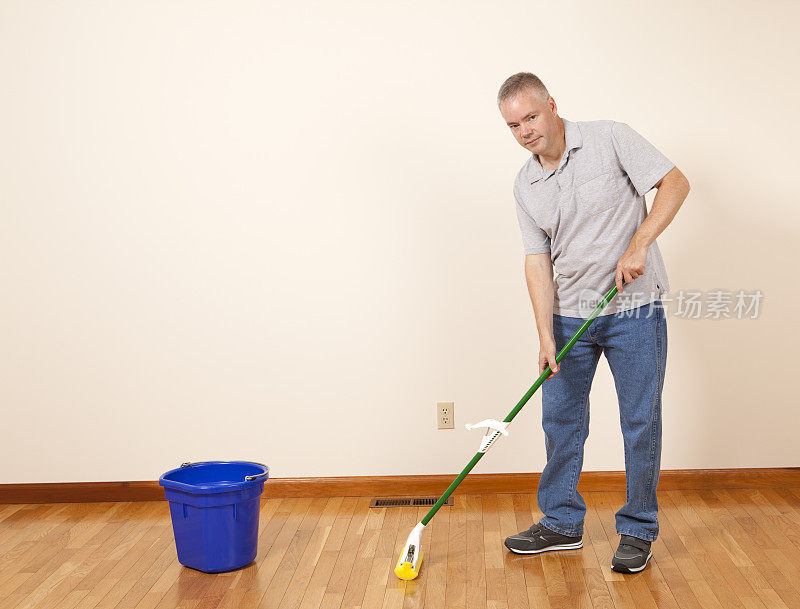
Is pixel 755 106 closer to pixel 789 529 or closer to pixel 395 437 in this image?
pixel 789 529

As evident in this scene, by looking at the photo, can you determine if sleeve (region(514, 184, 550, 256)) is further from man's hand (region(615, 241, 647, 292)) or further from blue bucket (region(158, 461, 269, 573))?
blue bucket (region(158, 461, 269, 573))

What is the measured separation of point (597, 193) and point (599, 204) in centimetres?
3

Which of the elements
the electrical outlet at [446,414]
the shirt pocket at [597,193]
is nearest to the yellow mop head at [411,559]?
the electrical outlet at [446,414]

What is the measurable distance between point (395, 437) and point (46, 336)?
1370 mm

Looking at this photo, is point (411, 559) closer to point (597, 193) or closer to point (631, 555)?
point (631, 555)

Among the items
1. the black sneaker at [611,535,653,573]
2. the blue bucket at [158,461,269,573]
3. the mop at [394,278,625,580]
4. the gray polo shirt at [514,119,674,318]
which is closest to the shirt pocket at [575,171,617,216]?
the gray polo shirt at [514,119,674,318]

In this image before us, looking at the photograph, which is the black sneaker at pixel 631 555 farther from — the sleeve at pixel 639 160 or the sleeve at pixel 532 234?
the sleeve at pixel 639 160

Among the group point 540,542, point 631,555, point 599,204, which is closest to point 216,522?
point 540,542

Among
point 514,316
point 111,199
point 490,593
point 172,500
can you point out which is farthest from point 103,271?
point 490,593

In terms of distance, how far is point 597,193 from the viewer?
2.22 meters

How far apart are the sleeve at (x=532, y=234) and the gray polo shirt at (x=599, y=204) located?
0.06 meters

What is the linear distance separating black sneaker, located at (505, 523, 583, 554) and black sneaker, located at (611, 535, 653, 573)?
0.52 feet

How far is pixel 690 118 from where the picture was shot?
9.54ft

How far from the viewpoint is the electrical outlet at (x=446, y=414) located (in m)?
3.05
